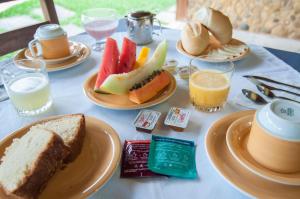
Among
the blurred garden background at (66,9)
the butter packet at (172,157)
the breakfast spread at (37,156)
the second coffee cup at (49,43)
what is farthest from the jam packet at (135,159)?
the blurred garden background at (66,9)

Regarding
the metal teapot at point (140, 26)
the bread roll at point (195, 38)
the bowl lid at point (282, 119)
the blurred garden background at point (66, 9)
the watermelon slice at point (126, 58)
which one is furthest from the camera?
the blurred garden background at point (66, 9)

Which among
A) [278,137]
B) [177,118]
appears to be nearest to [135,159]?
[177,118]

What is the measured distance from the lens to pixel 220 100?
2.64ft

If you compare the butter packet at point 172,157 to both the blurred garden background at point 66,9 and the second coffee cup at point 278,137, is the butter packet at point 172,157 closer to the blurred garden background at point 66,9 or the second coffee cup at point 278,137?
the second coffee cup at point 278,137

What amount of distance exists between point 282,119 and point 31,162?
499mm

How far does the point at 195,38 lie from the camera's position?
1051mm

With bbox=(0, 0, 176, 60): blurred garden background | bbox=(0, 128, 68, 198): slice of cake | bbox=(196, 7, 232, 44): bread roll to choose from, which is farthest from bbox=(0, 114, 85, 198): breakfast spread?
bbox=(0, 0, 176, 60): blurred garden background

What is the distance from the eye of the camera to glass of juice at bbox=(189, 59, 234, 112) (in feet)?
2.60

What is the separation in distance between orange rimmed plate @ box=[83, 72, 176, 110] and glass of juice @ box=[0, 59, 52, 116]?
0.13m

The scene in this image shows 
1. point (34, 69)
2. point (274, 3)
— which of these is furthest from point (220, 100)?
point (274, 3)

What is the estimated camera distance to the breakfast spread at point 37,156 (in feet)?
1.67

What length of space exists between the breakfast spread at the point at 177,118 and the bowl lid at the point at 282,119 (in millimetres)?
223

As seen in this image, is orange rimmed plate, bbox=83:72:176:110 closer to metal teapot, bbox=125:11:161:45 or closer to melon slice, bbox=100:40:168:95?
melon slice, bbox=100:40:168:95

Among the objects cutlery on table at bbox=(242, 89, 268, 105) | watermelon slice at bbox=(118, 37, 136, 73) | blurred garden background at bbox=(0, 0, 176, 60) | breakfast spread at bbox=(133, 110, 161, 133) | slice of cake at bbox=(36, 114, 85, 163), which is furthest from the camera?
blurred garden background at bbox=(0, 0, 176, 60)
